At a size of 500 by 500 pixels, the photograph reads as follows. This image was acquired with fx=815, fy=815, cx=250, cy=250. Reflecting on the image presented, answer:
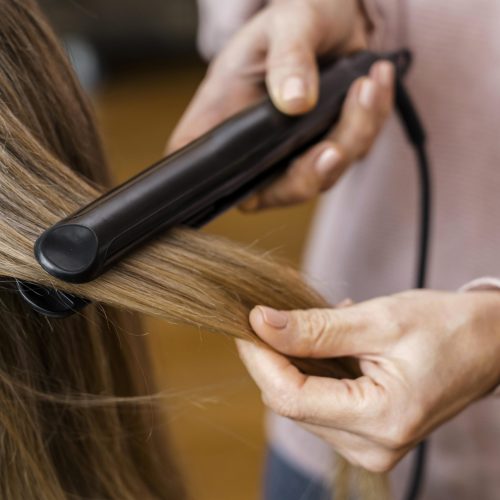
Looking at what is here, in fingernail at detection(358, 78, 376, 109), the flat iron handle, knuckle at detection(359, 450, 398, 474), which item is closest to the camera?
the flat iron handle

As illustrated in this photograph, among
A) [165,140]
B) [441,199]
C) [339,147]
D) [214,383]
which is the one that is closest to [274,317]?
[339,147]

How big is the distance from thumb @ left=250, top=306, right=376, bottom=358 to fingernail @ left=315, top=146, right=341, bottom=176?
18 cm

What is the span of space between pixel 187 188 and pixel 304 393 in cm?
14

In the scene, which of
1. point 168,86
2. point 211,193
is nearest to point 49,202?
point 211,193

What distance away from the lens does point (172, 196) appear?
0.45 m

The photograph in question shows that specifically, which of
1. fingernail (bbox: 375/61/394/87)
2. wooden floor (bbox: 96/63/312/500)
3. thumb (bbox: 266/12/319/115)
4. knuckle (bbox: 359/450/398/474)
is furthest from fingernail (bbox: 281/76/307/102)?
wooden floor (bbox: 96/63/312/500)

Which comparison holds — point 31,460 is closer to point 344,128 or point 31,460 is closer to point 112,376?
point 112,376

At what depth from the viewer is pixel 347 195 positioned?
0.85m

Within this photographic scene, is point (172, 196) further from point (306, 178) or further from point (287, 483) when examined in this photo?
point (287, 483)

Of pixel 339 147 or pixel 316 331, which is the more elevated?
pixel 339 147

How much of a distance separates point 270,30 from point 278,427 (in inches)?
17.1

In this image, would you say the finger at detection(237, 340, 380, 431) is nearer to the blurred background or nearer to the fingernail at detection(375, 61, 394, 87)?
the fingernail at detection(375, 61, 394, 87)

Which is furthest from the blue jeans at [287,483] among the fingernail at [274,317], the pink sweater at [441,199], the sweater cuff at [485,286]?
the fingernail at [274,317]

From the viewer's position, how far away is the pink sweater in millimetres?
724
